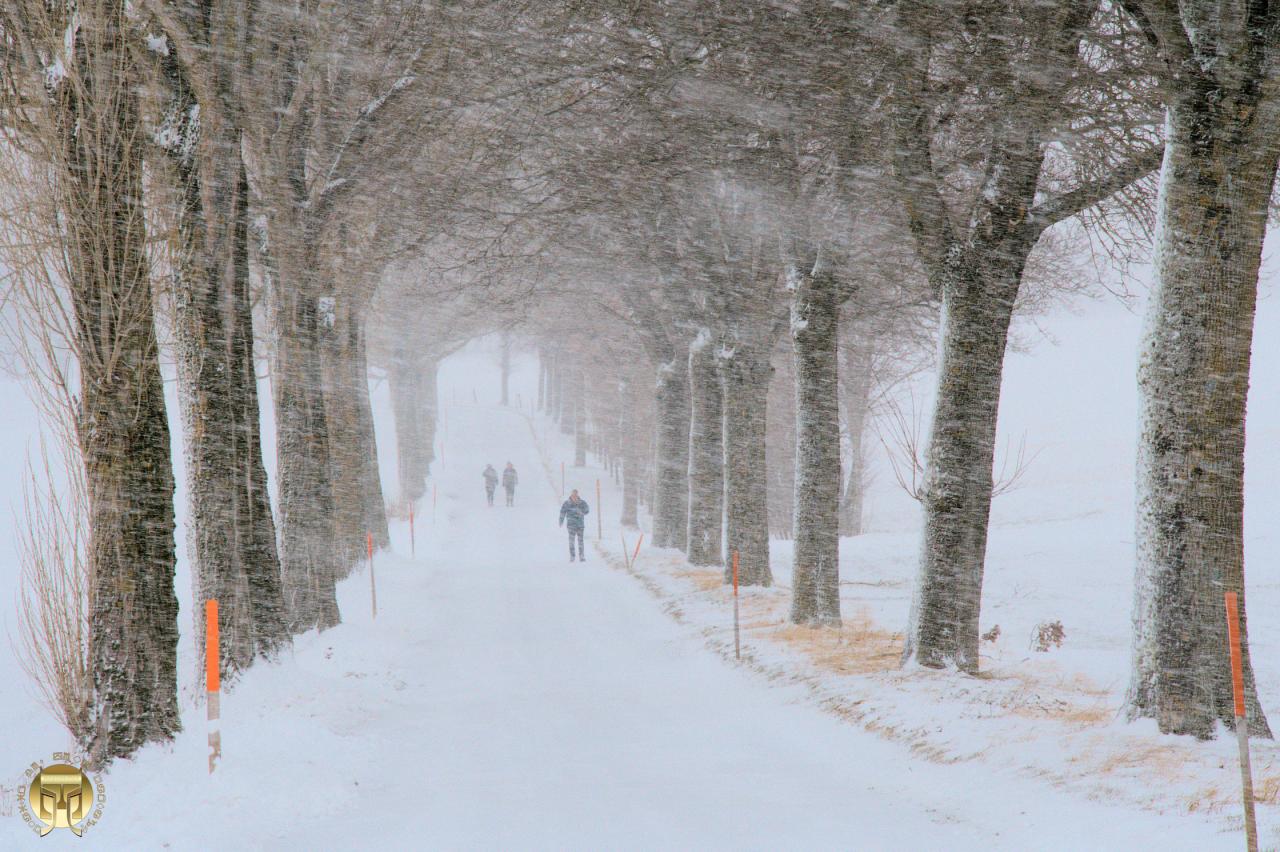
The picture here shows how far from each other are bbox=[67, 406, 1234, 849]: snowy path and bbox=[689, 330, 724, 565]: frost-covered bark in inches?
287

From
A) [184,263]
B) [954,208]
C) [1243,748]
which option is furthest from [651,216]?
[1243,748]

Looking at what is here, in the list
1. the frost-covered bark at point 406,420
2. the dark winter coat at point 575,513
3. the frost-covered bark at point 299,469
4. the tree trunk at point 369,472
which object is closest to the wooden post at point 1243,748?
the frost-covered bark at point 299,469

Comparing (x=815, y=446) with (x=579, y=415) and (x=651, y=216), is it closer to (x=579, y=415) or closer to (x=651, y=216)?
(x=651, y=216)

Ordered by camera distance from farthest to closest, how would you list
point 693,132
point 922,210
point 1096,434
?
point 1096,434, point 693,132, point 922,210

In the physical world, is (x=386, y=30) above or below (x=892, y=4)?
above

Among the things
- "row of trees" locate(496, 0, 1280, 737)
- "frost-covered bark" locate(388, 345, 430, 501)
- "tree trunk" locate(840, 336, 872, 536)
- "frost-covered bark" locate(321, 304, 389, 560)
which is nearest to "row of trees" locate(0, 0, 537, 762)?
"row of trees" locate(496, 0, 1280, 737)

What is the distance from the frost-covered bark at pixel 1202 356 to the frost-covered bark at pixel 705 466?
45.6 ft

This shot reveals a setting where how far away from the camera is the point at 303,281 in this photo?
12.9 m

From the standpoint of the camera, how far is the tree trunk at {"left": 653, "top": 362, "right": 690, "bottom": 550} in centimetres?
2508

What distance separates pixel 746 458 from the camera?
56.1ft

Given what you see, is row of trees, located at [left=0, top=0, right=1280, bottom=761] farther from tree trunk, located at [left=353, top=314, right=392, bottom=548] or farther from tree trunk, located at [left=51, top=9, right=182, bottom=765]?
tree trunk, located at [left=353, top=314, right=392, bottom=548]

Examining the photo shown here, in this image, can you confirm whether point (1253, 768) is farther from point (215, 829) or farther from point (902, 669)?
point (215, 829)

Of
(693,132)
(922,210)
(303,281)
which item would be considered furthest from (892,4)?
(303,281)

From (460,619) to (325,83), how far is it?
8337 mm
